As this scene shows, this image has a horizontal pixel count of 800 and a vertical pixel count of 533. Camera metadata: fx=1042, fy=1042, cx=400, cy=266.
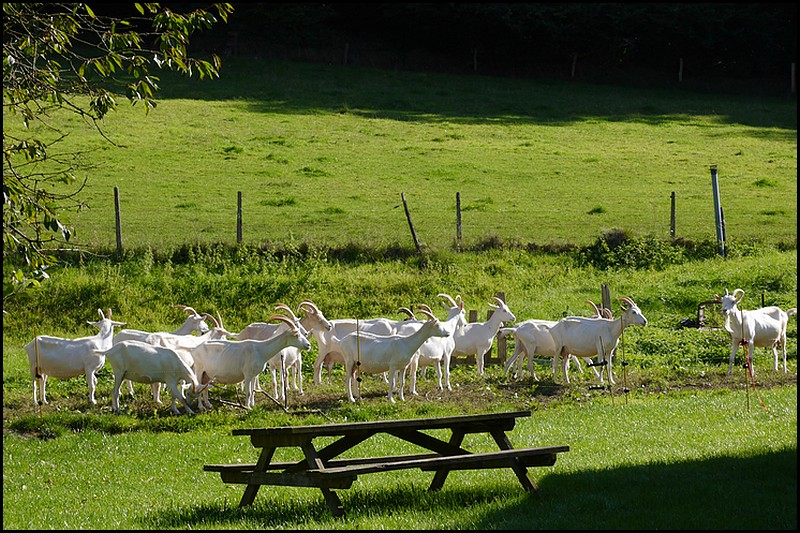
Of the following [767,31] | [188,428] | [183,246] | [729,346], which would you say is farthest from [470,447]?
[767,31]

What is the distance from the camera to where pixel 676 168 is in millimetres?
40375

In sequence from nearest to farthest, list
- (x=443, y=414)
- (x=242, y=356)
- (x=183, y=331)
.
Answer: (x=443, y=414)
(x=242, y=356)
(x=183, y=331)

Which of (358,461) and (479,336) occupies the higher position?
(358,461)

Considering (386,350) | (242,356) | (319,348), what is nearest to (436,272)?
(319,348)

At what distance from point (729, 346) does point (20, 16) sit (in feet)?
49.7

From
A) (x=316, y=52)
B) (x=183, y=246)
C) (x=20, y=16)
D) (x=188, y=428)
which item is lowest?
(x=188, y=428)

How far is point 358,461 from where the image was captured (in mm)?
10297

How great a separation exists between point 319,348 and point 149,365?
3.41 meters

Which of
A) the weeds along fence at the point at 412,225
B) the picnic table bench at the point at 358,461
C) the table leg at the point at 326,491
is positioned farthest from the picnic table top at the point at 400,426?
the weeds along fence at the point at 412,225

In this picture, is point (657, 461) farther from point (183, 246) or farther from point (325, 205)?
point (325, 205)

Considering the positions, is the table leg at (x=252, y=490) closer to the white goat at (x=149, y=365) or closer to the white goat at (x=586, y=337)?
the white goat at (x=149, y=365)

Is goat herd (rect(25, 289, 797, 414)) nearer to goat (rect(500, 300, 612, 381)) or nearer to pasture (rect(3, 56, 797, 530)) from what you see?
goat (rect(500, 300, 612, 381))

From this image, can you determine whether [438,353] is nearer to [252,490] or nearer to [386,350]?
[386,350]

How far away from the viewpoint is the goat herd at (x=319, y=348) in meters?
16.6
